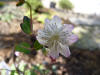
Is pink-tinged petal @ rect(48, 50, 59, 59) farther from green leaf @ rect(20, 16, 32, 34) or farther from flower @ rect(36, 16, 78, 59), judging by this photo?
green leaf @ rect(20, 16, 32, 34)

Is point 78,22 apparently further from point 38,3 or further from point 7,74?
point 7,74

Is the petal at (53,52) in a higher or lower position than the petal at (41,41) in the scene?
lower

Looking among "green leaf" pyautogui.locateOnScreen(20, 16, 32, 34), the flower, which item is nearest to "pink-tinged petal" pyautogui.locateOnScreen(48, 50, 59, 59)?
the flower

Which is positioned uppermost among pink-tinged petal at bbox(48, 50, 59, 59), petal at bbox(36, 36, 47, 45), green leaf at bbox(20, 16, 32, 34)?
green leaf at bbox(20, 16, 32, 34)

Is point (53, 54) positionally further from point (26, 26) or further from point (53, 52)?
point (26, 26)

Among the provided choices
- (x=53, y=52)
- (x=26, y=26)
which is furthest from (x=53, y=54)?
(x=26, y=26)

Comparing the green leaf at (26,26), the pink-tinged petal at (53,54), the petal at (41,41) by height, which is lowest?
the pink-tinged petal at (53,54)

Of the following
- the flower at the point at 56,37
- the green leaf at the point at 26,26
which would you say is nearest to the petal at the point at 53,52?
the flower at the point at 56,37

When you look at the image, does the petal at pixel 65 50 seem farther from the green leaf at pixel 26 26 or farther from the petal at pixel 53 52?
the green leaf at pixel 26 26
